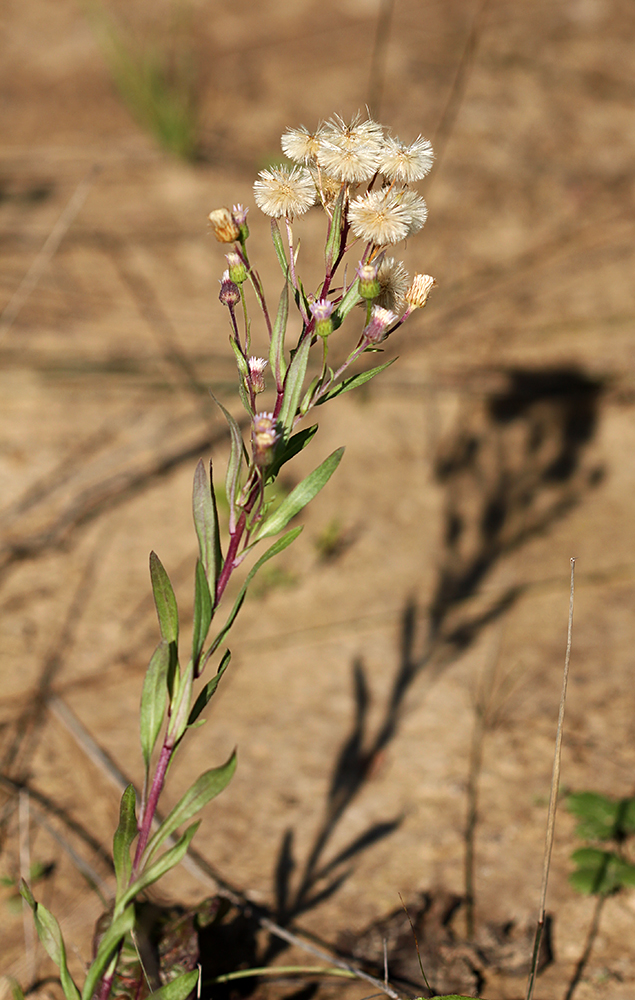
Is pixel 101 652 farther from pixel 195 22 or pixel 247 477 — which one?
pixel 195 22

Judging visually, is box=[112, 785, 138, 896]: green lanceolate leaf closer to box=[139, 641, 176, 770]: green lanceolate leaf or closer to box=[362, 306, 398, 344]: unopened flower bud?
box=[139, 641, 176, 770]: green lanceolate leaf

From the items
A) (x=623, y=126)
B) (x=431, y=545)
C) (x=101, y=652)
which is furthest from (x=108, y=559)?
(x=623, y=126)

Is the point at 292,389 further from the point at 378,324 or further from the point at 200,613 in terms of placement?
the point at 200,613

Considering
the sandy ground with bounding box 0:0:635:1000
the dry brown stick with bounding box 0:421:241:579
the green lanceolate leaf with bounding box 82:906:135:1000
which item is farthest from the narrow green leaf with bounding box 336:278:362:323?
the dry brown stick with bounding box 0:421:241:579

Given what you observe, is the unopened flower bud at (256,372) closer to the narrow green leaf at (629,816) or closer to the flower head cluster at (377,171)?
the flower head cluster at (377,171)

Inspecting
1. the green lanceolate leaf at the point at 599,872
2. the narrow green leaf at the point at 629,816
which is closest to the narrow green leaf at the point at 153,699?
the green lanceolate leaf at the point at 599,872
